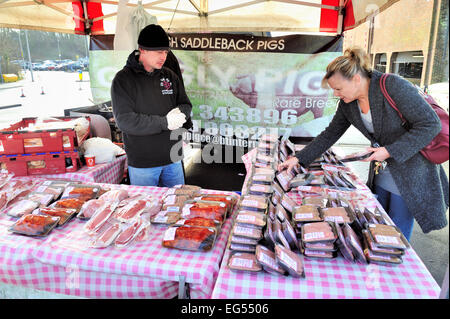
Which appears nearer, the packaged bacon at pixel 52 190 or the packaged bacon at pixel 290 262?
the packaged bacon at pixel 290 262

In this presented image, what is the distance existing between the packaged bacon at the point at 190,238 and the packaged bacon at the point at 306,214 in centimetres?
46

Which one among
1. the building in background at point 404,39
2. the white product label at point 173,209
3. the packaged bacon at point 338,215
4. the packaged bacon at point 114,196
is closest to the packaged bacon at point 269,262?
the packaged bacon at point 338,215

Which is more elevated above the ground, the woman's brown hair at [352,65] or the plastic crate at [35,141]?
the woman's brown hair at [352,65]

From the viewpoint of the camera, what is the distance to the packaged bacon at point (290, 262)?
1.34 metres

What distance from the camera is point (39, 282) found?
169cm

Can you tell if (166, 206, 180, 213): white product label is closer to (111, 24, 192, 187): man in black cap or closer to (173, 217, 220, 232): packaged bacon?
(173, 217, 220, 232): packaged bacon

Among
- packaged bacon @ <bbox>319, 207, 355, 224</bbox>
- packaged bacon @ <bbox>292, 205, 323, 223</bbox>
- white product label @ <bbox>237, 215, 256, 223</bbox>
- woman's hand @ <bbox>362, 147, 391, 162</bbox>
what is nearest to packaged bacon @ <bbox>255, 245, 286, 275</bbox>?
white product label @ <bbox>237, 215, 256, 223</bbox>

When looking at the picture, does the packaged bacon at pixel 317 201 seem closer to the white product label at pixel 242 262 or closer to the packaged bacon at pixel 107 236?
the white product label at pixel 242 262

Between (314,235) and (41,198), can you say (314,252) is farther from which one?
(41,198)

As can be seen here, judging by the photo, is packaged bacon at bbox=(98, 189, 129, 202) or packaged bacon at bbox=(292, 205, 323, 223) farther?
packaged bacon at bbox=(98, 189, 129, 202)

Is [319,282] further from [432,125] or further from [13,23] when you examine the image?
[13,23]

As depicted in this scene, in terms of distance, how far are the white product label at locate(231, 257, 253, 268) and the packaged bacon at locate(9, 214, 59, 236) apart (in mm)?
1097

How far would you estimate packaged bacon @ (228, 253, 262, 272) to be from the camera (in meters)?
1.38
